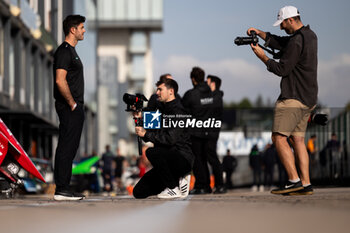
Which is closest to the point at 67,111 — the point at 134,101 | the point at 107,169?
the point at 134,101

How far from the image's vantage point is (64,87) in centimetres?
839

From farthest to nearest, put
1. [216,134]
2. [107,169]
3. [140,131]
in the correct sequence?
[107,169] < [216,134] < [140,131]

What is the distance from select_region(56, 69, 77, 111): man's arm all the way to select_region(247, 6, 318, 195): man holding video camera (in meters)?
2.04

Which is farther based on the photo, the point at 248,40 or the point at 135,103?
the point at 135,103

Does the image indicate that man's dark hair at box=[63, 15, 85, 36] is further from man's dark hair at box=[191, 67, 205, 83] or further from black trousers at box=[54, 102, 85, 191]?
man's dark hair at box=[191, 67, 205, 83]

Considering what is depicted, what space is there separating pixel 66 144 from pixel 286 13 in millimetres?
2755

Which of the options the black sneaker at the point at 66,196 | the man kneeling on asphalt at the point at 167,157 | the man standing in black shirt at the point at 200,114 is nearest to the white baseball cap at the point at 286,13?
the man kneeling on asphalt at the point at 167,157

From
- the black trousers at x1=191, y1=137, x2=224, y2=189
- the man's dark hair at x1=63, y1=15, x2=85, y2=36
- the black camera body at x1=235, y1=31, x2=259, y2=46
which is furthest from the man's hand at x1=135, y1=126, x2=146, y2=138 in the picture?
the black trousers at x1=191, y1=137, x2=224, y2=189

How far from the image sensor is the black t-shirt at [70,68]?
8523 mm

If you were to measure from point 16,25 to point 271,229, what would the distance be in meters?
26.0

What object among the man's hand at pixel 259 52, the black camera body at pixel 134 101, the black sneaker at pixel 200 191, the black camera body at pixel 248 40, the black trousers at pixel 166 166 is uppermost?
the black camera body at pixel 248 40

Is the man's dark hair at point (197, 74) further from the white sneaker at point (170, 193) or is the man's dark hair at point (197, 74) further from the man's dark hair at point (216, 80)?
the white sneaker at point (170, 193)

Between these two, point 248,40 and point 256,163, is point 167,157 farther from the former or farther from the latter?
point 256,163

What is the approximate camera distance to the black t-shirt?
28.0ft
